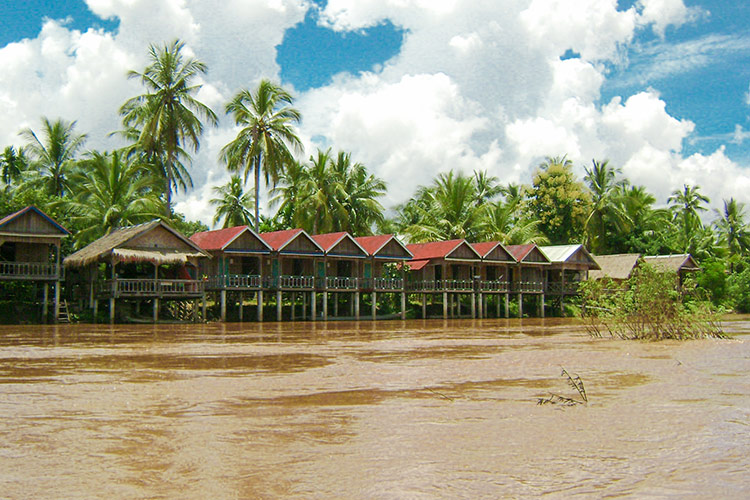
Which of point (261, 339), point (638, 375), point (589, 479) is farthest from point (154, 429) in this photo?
point (261, 339)

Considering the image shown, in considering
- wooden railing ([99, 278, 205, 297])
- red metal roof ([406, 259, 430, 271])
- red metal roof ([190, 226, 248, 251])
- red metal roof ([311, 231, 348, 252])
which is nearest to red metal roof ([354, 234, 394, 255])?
red metal roof ([311, 231, 348, 252])

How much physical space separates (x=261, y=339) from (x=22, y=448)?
46.4 ft

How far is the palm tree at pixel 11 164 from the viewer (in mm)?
43344

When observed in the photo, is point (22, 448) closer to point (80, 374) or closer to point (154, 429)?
point (154, 429)

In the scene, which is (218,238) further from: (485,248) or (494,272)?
(494,272)

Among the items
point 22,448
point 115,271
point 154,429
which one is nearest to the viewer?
point 22,448

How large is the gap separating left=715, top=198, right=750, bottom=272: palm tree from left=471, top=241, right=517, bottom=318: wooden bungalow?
23220 mm

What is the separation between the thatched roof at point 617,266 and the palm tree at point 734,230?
51.0ft

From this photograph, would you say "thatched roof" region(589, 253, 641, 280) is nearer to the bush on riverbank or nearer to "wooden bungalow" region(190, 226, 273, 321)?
"wooden bungalow" region(190, 226, 273, 321)

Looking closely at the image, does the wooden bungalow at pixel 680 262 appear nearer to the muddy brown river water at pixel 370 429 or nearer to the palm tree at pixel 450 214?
the palm tree at pixel 450 214

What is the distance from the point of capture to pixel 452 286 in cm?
3938

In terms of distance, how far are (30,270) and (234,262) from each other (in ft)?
27.9

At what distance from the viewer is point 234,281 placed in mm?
32188

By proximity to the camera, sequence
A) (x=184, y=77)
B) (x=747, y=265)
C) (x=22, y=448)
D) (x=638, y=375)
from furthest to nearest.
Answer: (x=747, y=265) < (x=184, y=77) < (x=638, y=375) < (x=22, y=448)
